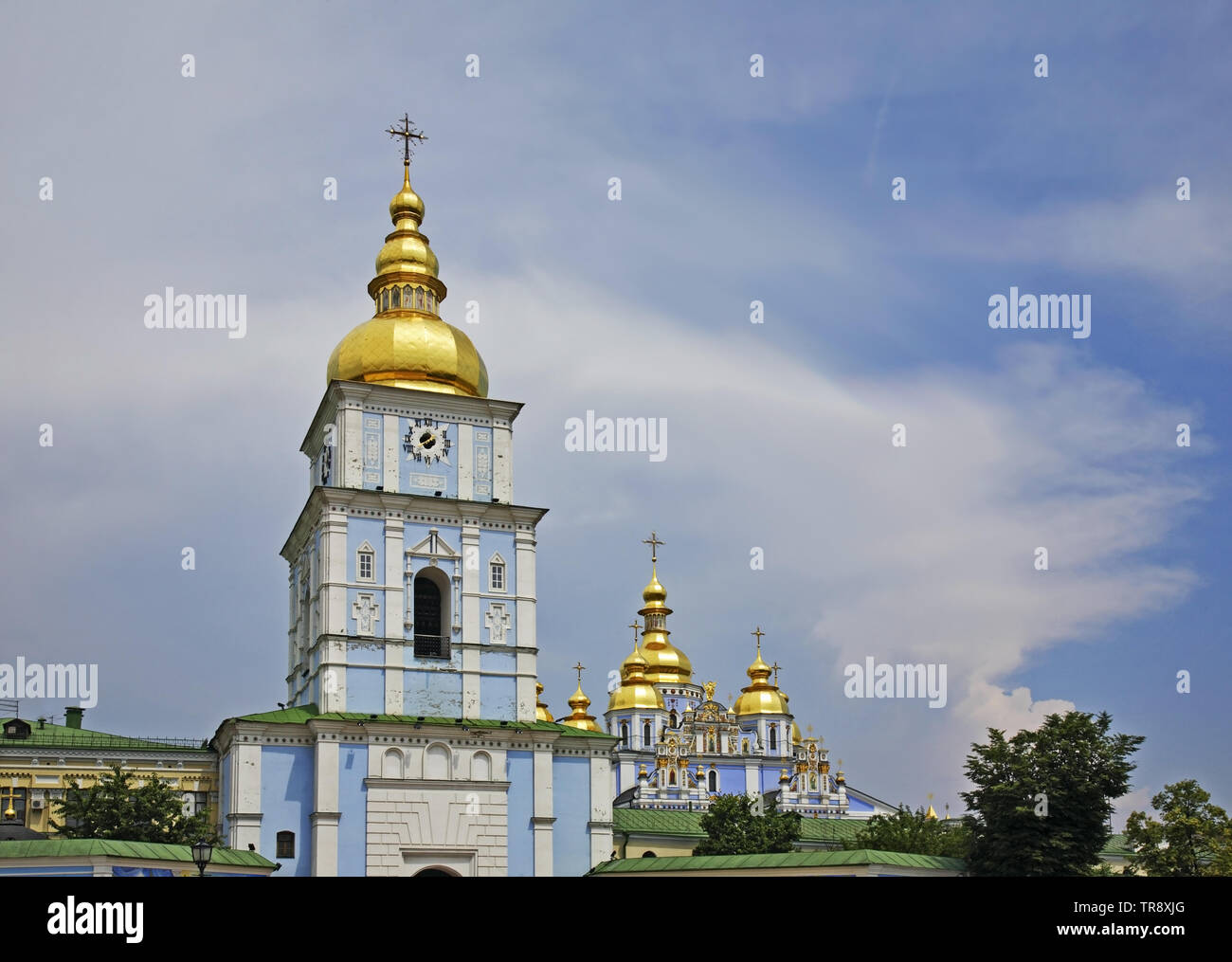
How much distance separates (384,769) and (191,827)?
17.0ft

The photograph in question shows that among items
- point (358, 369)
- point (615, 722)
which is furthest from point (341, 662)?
point (615, 722)

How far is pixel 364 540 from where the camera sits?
42.4m

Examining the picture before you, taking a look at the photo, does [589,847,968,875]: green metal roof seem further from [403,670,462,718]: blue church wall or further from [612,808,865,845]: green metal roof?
[612,808,865,845]: green metal roof

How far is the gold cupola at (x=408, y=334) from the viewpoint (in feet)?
148

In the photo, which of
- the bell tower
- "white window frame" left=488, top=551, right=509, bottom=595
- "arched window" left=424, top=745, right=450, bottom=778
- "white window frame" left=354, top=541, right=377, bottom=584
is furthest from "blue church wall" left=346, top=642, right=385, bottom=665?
"white window frame" left=488, top=551, right=509, bottom=595

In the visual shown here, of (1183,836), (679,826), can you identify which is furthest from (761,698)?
(1183,836)

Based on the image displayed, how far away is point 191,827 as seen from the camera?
125 ft

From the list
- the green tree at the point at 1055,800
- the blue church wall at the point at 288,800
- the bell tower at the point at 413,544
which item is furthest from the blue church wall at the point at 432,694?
the green tree at the point at 1055,800

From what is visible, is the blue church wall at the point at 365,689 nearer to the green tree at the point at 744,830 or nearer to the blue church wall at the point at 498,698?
the blue church wall at the point at 498,698

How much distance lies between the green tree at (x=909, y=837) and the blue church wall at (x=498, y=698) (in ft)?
43.5

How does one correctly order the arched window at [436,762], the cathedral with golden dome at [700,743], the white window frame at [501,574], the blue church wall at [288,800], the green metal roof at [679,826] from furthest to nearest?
the cathedral with golden dome at [700,743] → the green metal roof at [679,826] → the white window frame at [501,574] → the arched window at [436,762] → the blue church wall at [288,800]

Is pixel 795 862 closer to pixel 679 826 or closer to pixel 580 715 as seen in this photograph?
pixel 679 826

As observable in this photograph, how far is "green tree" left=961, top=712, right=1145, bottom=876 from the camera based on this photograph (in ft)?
125
